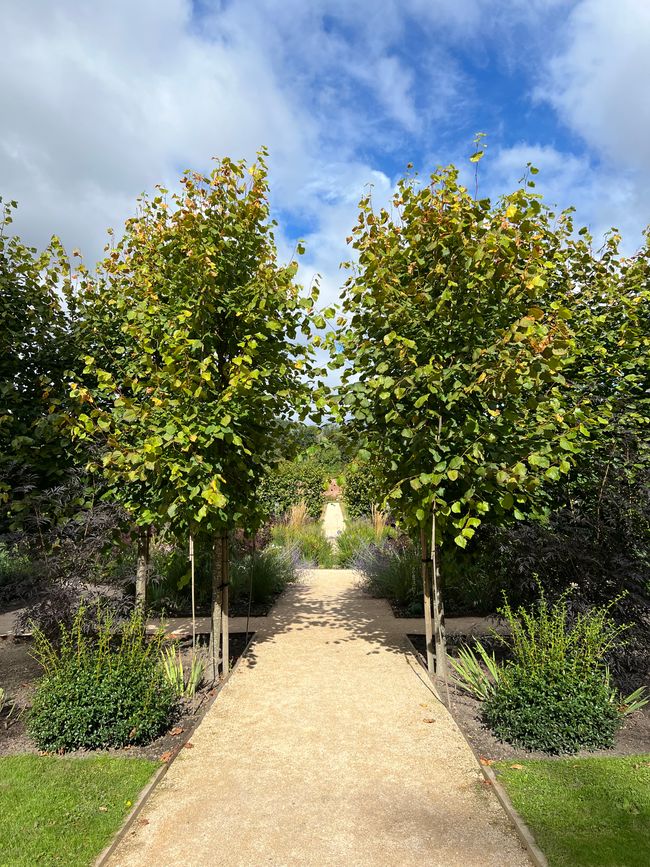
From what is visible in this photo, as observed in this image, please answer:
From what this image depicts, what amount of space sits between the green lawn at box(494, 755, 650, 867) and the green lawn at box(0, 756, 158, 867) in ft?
6.98

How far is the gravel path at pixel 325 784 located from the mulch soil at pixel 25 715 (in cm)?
12

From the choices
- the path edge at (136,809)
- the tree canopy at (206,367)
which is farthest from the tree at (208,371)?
the path edge at (136,809)

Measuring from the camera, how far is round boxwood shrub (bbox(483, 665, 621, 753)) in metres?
3.62

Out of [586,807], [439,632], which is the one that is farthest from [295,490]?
[586,807]

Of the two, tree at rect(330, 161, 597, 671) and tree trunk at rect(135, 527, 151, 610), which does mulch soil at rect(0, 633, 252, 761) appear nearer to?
tree trunk at rect(135, 527, 151, 610)

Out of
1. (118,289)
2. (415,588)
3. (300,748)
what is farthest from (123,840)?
(415,588)

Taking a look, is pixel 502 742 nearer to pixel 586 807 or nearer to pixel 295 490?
pixel 586 807

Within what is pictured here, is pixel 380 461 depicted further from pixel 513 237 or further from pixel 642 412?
pixel 642 412

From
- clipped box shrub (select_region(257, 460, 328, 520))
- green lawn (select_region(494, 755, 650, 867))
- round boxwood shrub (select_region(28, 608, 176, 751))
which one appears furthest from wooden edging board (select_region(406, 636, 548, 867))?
clipped box shrub (select_region(257, 460, 328, 520))

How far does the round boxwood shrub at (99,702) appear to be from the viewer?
3.67m

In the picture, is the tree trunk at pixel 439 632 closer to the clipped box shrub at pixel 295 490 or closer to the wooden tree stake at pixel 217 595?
the wooden tree stake at pixel 217 595

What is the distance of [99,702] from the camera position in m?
3.76

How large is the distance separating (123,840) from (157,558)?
6440 mm

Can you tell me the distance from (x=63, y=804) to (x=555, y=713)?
301 cm
